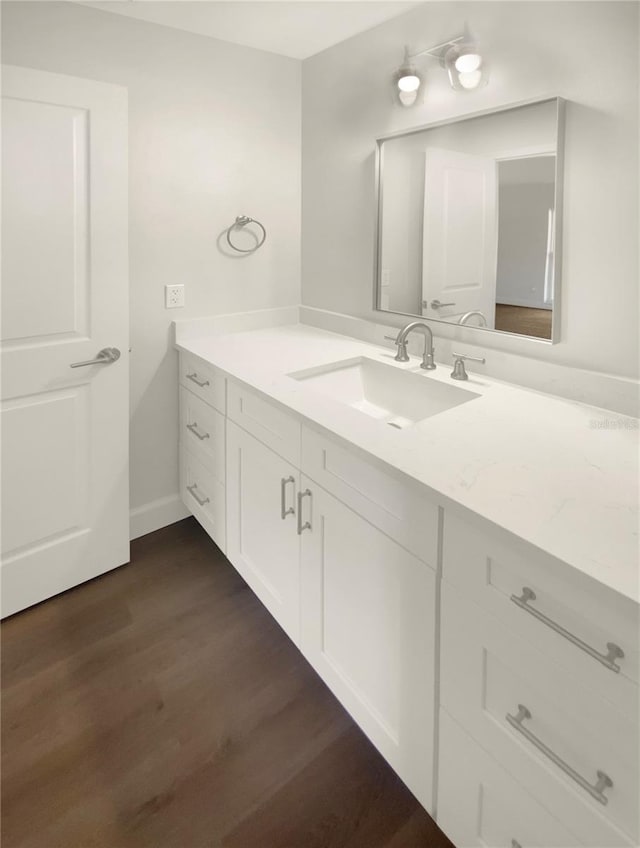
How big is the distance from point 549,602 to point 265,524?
41.7 inches

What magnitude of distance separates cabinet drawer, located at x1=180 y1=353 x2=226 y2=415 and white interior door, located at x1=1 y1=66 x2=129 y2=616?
26cm

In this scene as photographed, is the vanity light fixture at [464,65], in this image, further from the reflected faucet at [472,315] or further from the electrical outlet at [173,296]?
the electrical outlet at [173,296]

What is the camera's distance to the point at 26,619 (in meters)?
2.00

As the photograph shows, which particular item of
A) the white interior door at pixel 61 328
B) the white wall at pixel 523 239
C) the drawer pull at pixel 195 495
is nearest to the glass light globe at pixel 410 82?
the white wall at pixel 523 239

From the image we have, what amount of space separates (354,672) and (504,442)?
0.70 metres

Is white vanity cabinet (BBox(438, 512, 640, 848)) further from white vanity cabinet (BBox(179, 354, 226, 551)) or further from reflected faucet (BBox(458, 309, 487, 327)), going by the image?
white vanity cabinet (BBox(179, 354, 226, 551))

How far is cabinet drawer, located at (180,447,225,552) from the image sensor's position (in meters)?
2.15

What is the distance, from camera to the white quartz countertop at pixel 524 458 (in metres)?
0.91

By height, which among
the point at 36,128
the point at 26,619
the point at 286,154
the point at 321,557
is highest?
the point at 286,154

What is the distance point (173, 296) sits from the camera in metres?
2.35

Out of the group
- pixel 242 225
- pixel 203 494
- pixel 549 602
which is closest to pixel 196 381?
pixel 203 494

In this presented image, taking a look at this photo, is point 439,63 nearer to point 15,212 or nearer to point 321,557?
point 15,212

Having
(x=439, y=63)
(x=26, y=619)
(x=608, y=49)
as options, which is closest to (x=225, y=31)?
(x=439, y=63)

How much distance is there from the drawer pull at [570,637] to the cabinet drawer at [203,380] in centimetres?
132
